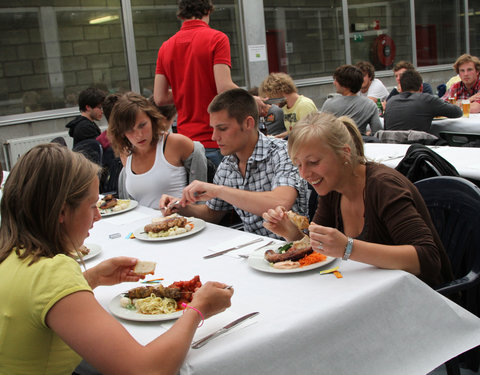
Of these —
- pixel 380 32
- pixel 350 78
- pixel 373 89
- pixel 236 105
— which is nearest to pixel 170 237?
pixel 236 105

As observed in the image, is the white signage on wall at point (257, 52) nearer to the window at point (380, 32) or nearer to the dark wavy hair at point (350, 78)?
the window at point (380, 32)

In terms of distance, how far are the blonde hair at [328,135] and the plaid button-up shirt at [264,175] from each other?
58 cm

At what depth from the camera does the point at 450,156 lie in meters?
3.41

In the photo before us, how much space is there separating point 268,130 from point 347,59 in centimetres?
542

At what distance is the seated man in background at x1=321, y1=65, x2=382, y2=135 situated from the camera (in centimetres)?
545

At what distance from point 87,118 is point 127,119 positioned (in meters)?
2.89

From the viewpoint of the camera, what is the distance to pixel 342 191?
6.27 feet

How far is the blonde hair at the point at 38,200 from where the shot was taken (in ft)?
3.97

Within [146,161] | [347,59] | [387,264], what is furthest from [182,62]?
[347,59]

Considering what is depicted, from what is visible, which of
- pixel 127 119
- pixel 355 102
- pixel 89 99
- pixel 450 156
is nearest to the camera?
pixel 127 119

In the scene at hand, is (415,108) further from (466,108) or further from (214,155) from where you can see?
(214,155)

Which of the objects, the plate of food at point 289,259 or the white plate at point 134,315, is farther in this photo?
the plate of food at point 289,259

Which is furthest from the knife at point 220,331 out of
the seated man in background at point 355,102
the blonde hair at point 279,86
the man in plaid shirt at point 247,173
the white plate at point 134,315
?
the blonde hair at point 279,86

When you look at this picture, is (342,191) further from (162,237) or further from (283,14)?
(283,14)
